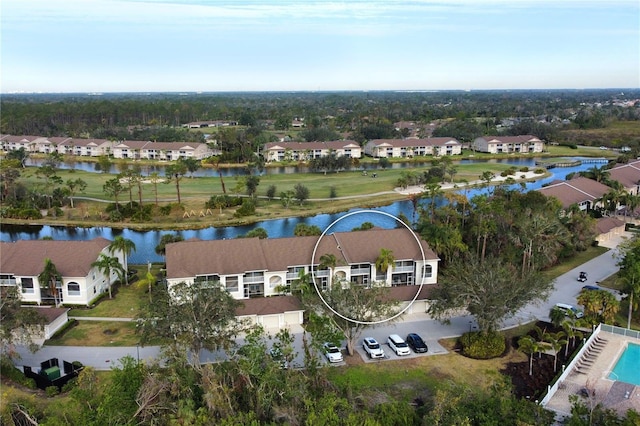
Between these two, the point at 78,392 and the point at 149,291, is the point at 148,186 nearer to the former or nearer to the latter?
the point at 149,291

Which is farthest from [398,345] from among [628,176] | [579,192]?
[628,176]

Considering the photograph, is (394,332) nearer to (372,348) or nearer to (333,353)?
(372,348)

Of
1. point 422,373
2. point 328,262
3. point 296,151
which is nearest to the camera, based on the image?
point 422,373

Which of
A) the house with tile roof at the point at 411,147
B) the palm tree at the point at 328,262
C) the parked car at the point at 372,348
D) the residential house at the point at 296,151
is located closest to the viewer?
the parked car at the point at 372,348

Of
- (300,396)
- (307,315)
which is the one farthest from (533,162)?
(300,396)

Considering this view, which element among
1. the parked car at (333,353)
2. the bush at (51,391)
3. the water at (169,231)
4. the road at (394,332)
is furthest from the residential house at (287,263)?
the water at (169,231)

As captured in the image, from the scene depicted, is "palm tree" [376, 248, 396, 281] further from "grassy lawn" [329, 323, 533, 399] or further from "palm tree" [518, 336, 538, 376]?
"palm tree" [518, 336, 538, 376]

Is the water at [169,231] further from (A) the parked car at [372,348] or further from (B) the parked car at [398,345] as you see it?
(A) the parked car at [372,348]

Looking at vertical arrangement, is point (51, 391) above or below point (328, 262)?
below
